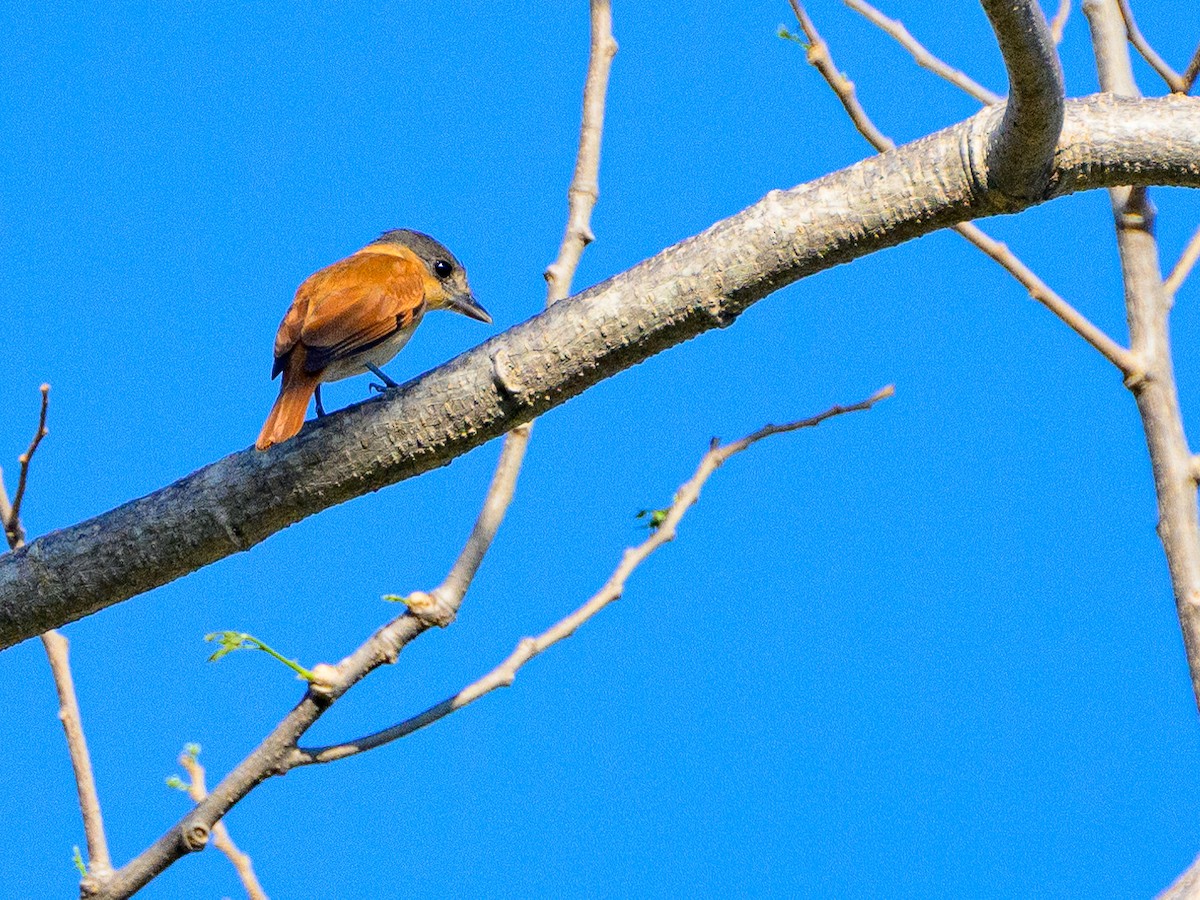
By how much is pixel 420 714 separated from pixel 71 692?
2.46ft

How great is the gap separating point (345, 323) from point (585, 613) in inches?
37.5

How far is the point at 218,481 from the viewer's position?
2166 mm

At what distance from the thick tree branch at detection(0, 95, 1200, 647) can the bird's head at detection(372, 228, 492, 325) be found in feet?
5.62

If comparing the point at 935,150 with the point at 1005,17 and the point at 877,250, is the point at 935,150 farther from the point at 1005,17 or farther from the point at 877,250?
the point at 1005,17

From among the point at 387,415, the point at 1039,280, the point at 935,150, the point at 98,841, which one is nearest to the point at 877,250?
the point at 935,150

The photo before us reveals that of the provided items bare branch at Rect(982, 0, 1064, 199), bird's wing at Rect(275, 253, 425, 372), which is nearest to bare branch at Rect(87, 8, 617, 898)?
bird's wing at Rect(275, 253, 425, 372)

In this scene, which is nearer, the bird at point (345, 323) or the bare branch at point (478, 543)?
the bare branch at point (478, 543)

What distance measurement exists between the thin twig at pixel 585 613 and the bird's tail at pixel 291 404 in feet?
1.85

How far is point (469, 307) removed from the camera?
154 inches

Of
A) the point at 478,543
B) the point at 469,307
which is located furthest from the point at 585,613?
the point at 469,307

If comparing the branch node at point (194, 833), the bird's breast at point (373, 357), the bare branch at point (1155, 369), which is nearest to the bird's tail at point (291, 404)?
the bird's breast at point (373, 357)

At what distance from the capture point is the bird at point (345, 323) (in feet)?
9.02

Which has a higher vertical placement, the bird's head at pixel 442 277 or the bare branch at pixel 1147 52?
the bird's head at pixel 442 277

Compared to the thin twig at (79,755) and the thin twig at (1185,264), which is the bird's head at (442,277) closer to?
the thin twig at (79,755)
